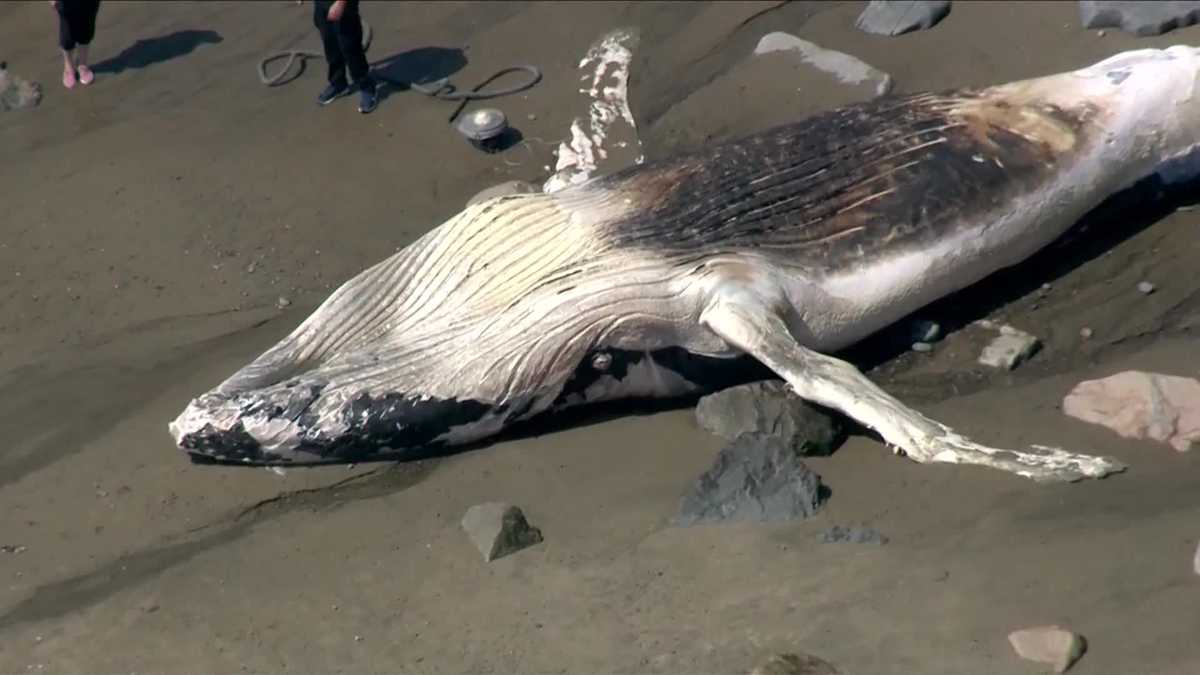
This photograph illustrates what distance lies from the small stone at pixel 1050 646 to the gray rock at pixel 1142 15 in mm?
6076

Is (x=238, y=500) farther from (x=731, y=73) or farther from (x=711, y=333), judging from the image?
(x=731, y=73)

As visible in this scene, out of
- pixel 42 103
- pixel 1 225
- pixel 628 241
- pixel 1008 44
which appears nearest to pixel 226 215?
pixel 1 225

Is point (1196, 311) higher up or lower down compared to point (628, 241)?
lower down

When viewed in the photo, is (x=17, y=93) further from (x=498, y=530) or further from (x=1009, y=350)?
(x=1009, y=350)

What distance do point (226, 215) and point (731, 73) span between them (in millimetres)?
3930

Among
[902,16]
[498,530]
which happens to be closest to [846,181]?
[498,530]

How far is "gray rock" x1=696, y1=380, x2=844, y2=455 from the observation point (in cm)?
813

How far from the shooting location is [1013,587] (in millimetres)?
6871

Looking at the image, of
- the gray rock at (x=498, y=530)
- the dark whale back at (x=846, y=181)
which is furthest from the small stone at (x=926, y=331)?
the gray rock at (x=498, y=530)

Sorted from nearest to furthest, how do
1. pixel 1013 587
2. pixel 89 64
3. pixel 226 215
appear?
pixel 1013 587, pixel 226 215, pixel 89 64

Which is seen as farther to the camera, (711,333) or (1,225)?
(1,225)

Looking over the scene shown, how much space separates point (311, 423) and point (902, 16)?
605cm

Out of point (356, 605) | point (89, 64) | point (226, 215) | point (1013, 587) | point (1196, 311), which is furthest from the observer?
point (89, 64)

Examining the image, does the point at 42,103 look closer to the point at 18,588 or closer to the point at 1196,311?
the point at 18,588
